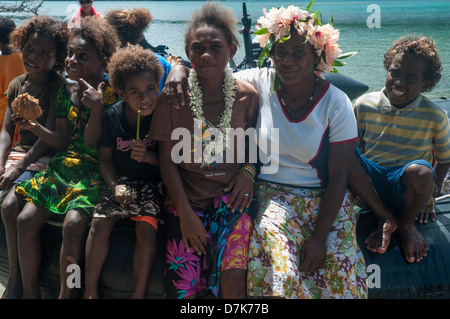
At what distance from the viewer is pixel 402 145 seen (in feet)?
8.87

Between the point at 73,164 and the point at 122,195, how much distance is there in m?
0.41

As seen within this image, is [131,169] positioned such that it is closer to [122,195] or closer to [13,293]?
[122,195]

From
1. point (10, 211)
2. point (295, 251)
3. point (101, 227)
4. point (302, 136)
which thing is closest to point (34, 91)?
point (10, 211)

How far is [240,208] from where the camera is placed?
233 centimetres

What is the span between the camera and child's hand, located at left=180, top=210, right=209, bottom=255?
2236mm

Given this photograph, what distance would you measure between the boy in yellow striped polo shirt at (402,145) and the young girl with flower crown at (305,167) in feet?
0.76

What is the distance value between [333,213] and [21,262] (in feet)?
4.98
